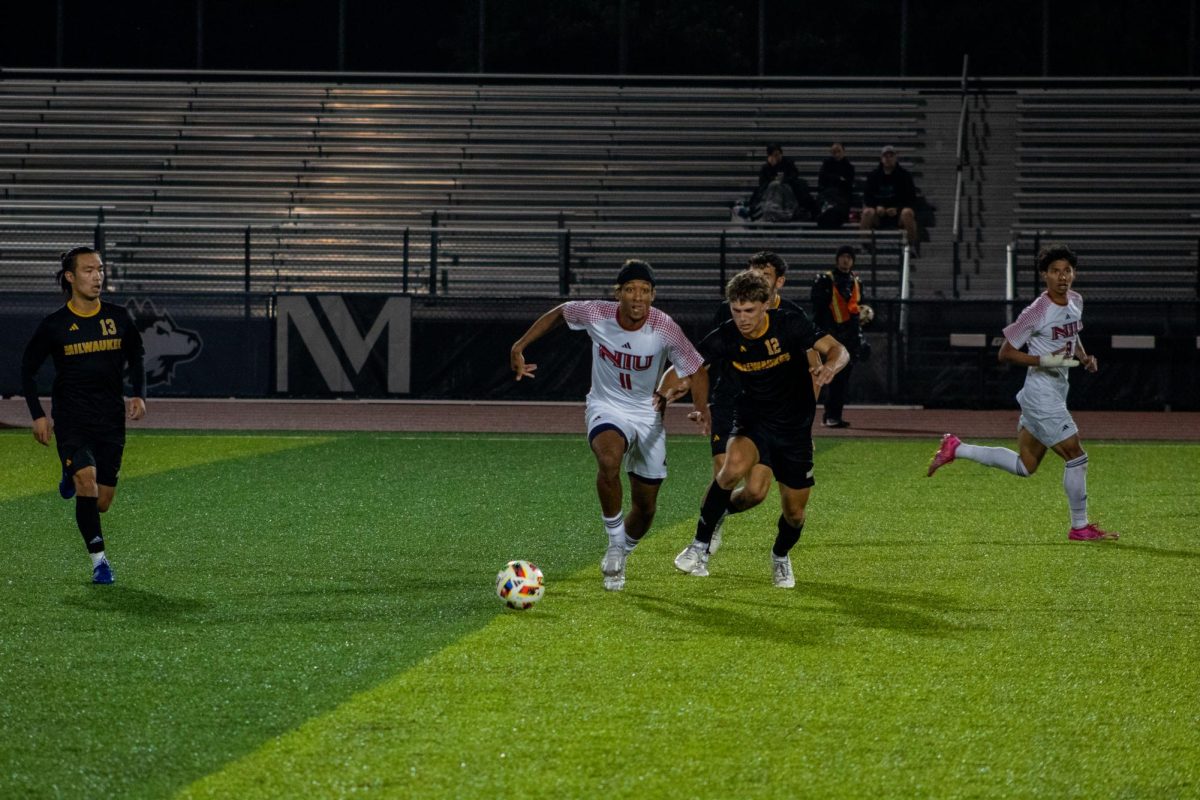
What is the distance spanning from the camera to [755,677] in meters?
6.93

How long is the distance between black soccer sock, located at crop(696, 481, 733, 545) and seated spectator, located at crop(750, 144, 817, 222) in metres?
18.3

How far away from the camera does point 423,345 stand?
2455 cm

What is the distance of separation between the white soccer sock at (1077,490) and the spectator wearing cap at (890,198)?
1617 centimetres

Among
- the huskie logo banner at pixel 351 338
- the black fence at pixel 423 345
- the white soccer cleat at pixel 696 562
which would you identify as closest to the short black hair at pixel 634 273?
the white soccer cleat at pixel 696 562

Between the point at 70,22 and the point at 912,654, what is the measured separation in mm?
30352

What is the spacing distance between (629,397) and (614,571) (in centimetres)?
101

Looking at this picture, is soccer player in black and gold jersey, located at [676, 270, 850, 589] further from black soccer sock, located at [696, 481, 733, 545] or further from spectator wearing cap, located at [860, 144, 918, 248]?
spectator wearing cap, located at [860, 144, 918, 248]

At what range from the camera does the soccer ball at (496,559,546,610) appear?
8.40 m

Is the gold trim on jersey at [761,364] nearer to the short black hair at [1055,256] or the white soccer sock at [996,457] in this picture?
the short black hair at [1055,256]

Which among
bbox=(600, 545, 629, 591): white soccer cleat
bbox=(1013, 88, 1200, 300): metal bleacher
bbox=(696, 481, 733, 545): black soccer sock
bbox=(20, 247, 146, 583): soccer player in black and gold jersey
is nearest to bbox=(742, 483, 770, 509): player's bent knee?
bbox=(696, 481, 733, 545): black soccer sock

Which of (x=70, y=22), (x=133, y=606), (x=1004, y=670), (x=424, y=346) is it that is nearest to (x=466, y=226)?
(x=424, y=346)

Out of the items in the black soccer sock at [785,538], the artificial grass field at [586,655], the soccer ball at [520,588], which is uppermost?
the black soccer sock at [785,538]

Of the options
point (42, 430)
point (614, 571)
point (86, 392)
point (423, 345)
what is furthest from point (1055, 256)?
point (423, 345)

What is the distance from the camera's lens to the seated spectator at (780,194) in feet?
90.4
